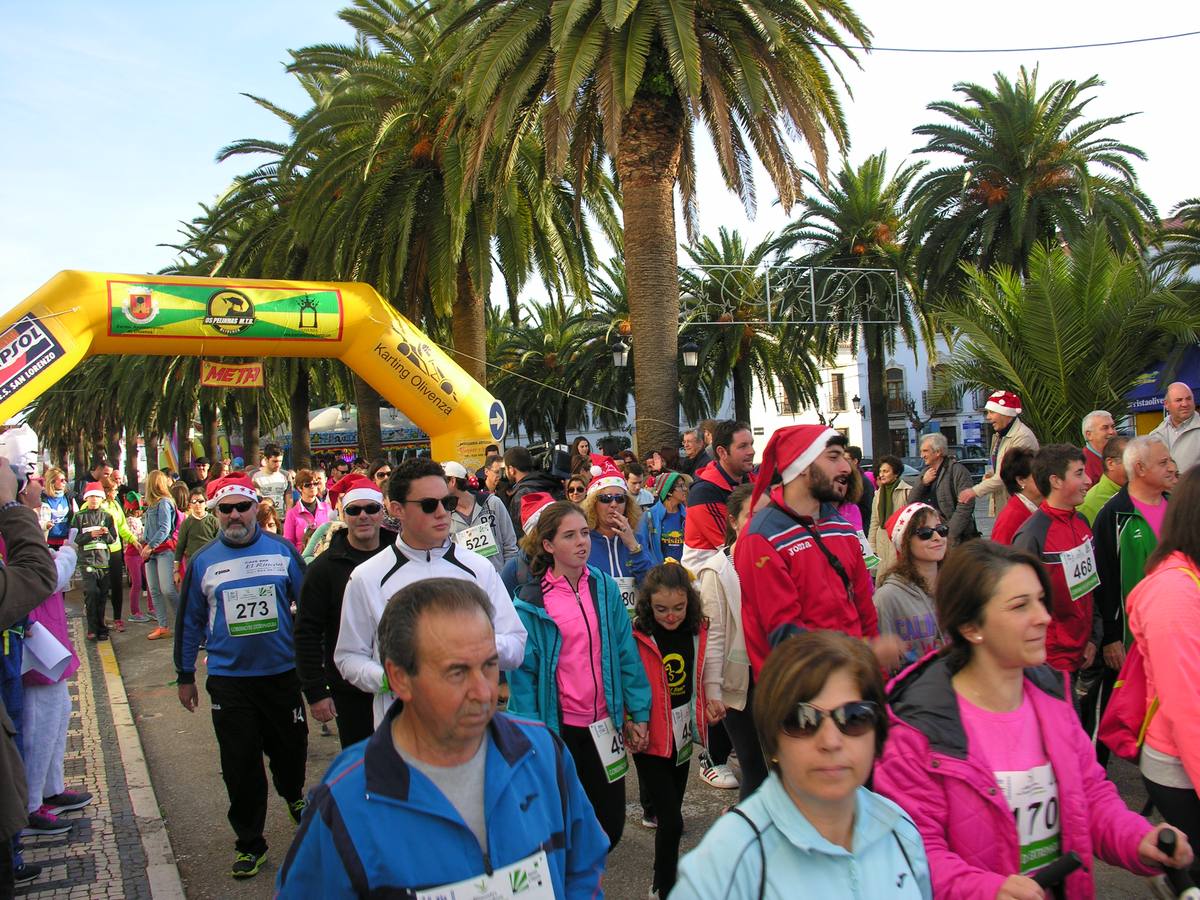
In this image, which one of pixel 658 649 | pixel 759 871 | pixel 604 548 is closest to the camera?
pixel 759 871

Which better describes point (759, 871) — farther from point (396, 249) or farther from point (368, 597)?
point (396, 249)

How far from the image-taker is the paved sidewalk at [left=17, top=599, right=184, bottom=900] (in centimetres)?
475

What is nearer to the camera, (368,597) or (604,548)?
(368,597)

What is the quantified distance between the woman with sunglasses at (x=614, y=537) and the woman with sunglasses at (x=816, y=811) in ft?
12.0

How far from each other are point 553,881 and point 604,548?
147 inches

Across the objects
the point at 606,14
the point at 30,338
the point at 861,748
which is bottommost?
the point at 861,748

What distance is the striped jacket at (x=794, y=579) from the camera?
12.8 feet

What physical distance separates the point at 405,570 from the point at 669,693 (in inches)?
50.7

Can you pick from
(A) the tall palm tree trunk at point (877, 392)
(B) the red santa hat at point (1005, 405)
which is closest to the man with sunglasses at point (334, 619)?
(B) the red santa hat at point (1005, 405)

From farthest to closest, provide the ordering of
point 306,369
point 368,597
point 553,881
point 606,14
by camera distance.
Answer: point 306,369
point 606,14
point 368,597
point 553,881

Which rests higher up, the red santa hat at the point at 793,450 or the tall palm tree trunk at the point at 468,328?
the tall palm tree trunk at the point at 468,328

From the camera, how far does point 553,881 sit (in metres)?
2.17

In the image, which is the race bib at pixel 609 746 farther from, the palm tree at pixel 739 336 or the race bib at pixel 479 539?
the palm tree at pixel 739 336

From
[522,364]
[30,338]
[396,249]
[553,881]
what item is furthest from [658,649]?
[522,364]
